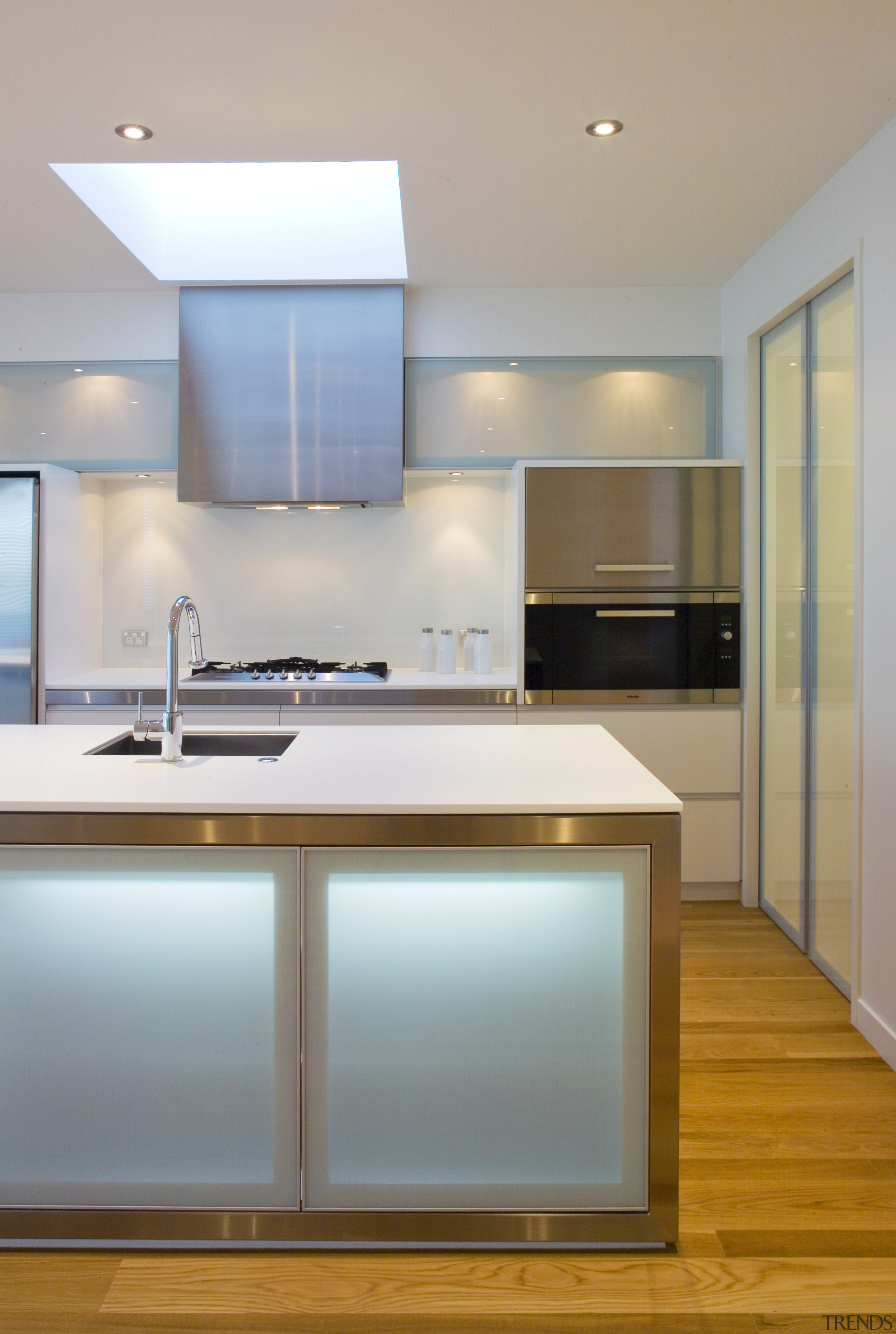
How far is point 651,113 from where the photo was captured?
255 centimetres

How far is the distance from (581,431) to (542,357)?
0.35m

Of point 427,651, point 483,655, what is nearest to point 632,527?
point 483,655

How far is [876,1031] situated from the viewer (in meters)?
2.71

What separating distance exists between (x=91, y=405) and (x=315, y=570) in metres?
1.18

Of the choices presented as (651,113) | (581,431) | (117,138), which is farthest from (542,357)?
(117,138)

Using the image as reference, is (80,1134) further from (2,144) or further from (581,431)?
(581,431)

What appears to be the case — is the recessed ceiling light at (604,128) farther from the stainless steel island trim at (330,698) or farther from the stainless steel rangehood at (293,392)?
the stainless steel island trim at (330,698)

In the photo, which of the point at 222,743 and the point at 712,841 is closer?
the point at 222,743

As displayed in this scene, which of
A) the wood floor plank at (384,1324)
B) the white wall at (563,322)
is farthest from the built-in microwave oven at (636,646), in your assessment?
the wood floor plank at (384,1324)

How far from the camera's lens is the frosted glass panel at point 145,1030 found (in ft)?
6.07

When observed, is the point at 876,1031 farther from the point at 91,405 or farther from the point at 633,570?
the point at 91,405

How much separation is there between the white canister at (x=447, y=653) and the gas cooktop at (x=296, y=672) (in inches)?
9.8

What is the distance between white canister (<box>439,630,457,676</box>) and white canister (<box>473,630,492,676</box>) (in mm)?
104

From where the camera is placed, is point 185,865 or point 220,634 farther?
point 220,634
